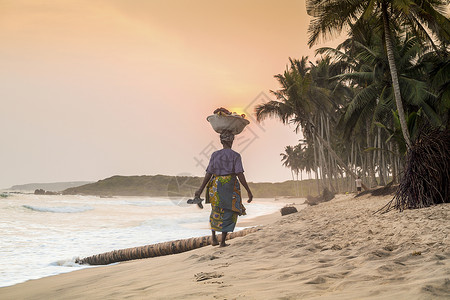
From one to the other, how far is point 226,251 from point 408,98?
19271 mm

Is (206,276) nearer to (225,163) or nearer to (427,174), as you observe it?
(225,163)

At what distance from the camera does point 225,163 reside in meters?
5.43

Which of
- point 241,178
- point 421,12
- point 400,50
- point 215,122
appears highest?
point 400,50

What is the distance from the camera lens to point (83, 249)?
8594 mm

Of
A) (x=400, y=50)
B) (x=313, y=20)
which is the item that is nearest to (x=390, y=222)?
(x=313, y=20)

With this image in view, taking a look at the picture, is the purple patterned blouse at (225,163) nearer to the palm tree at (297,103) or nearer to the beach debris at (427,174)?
the beach debris at (427,174)

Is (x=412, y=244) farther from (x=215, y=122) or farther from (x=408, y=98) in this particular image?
(x=408, y=98)

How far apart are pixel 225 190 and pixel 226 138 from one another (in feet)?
2.94

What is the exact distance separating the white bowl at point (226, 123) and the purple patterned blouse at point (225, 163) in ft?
1.31

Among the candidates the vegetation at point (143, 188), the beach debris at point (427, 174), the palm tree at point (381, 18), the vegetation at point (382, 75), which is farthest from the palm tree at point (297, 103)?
the vegetation at point (143, 188)

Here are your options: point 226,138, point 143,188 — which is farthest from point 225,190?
point 143,188

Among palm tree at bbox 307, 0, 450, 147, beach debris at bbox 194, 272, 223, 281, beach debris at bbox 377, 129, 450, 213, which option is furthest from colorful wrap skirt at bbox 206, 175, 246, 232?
palm tree at bbox 307, 0, 450, 147

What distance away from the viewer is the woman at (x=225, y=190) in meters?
5.35

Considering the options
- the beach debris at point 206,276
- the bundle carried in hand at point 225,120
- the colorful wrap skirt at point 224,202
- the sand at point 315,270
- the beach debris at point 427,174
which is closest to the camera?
the sand at point 315,270
